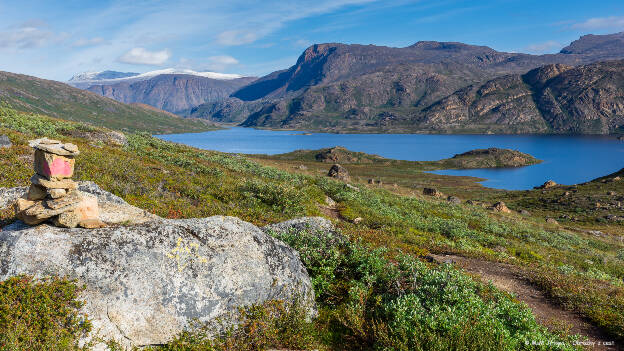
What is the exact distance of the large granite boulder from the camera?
6418mm

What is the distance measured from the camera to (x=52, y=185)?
737 centimetres

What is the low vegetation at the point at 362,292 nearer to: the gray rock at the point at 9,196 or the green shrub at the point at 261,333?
the green shrub at the point at 261,333

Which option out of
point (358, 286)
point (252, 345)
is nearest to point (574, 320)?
point (358, 286)

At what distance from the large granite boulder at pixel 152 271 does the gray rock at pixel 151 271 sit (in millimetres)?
16

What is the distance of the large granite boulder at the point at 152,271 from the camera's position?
642 cm

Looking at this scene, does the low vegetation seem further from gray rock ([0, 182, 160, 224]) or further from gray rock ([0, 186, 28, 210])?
gray rock ([0, 182, 160, 224])

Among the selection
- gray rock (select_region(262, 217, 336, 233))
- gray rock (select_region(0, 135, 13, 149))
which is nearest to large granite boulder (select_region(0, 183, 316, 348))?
gray rock (select_region(262, 217, 336, 233))

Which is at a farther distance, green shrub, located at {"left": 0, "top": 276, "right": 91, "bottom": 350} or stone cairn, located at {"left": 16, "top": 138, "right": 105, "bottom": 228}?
stone cairn, located at {"left": 16, "top": 138, "right": 105, "bottom": 228}

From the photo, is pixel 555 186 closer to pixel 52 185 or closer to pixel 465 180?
pixel 465 180

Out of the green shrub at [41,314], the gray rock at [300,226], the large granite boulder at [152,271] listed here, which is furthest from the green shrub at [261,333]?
the gray rock at [300,226]

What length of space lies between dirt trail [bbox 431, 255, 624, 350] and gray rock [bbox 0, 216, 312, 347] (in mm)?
7794

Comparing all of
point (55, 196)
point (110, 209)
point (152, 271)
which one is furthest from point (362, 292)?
Result: point (55, 196)

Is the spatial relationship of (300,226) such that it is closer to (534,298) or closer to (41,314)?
(41,314)

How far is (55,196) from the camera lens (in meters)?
7.33
